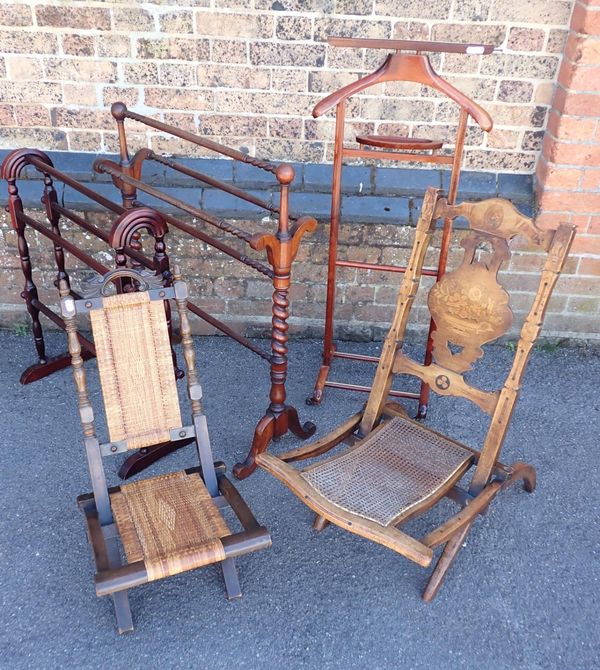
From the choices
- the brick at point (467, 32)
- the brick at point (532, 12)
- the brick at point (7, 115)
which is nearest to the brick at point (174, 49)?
the brick at point (7, 115)

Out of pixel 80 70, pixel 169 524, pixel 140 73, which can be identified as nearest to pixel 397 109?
pixel 140 73

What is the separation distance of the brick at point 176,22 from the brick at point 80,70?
14.5 inches

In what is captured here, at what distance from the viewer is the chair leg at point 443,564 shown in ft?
8.73

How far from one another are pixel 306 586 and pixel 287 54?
2.82 metres

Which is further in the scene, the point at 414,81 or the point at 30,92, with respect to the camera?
the point at 30,92

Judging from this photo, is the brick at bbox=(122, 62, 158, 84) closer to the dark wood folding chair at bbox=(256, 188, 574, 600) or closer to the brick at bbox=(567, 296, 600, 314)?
the dark wood folding chair at bbox=(256, 188, 574, 600)

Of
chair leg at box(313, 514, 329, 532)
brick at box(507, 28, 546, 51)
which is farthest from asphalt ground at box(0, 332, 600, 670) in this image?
brick at box(507, 28, 546, 51)

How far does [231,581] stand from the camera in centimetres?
264

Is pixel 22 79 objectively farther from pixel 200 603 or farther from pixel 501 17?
pixel 200 603

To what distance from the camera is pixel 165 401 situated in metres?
2.69

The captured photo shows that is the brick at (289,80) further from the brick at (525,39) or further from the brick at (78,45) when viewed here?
the brick at (525,39)

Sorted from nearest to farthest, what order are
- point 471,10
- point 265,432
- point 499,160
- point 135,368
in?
point 135,368, point 265,432, point 471,10, point 499,160

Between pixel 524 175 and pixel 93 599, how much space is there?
10.8ft

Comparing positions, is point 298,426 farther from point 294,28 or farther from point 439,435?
point 294,28
